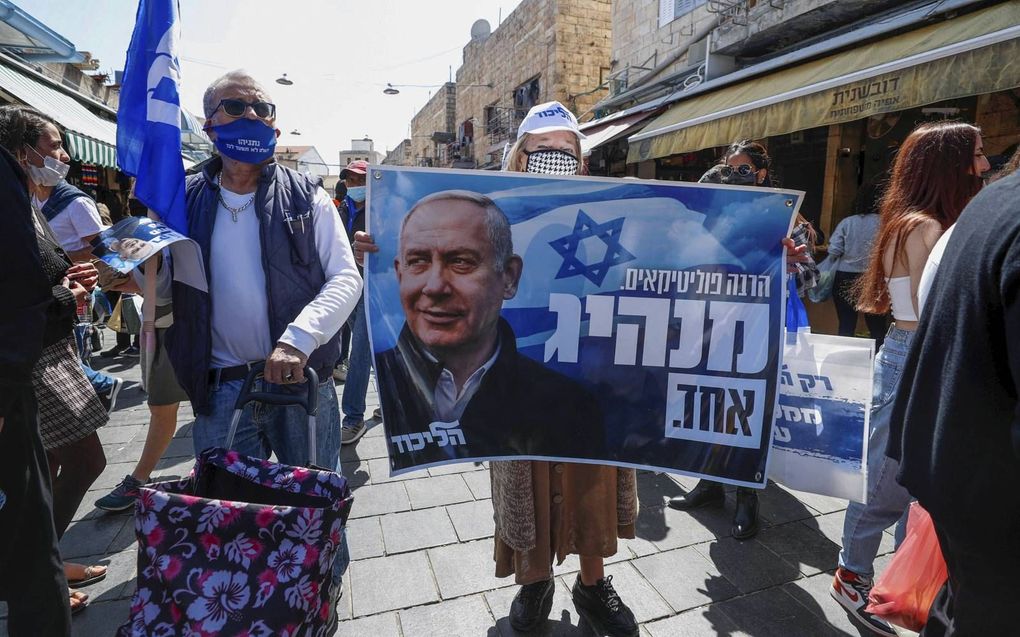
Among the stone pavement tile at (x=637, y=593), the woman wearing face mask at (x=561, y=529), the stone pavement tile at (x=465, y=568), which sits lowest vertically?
the stone pavement tile at (x=465, y=568)

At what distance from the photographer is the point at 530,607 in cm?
218

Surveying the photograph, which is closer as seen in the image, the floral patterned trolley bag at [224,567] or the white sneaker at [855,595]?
the floral patterned trolley bag at [224,567]

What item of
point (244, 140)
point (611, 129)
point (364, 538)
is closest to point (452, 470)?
point (364, 538)

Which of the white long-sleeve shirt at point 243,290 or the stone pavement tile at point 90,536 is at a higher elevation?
the white long-sleeve shirt at point 243,290

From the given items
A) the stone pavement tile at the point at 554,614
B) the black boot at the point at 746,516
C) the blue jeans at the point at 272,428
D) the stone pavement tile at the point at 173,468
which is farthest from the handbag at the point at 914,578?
the stone pavement tile at the point at 173,468

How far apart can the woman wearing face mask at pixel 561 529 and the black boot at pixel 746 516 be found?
3.20ft

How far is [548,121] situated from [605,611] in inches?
78.8

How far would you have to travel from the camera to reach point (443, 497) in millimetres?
3289

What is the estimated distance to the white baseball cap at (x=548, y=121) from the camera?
230 centimetres

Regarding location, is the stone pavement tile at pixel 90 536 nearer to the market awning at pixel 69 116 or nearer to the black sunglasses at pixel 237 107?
the black sunglasses at pixel 237 107

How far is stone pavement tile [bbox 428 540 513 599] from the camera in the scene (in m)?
2.44

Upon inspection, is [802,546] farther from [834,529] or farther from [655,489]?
[655,489]

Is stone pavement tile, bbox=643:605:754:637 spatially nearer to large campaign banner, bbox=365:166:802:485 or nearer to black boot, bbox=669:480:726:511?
large campaign banner, bbox=365:166:802:485

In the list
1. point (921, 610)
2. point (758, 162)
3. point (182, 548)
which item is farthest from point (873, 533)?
point (182, 548)
